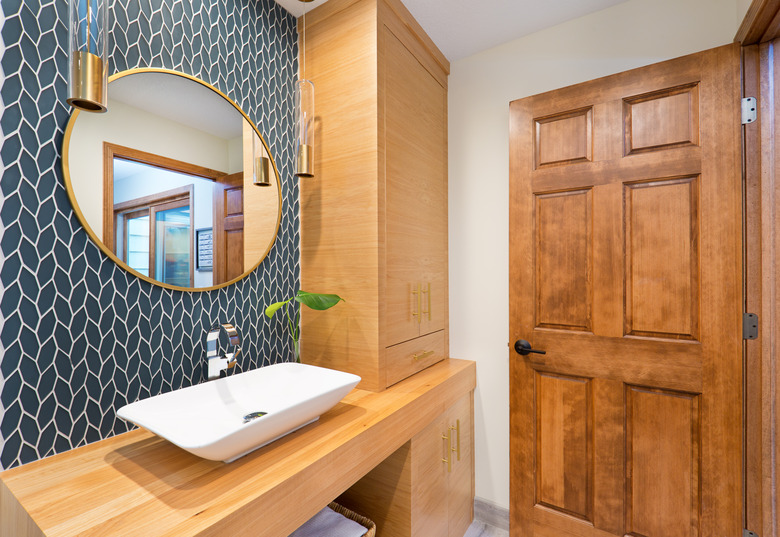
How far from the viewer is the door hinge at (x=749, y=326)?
1397mm

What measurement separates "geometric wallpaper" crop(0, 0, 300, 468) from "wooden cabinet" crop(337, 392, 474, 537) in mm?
825

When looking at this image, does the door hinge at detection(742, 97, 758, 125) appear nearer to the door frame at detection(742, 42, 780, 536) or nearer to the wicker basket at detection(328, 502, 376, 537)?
the door frame at detection(742, 42, 780, 536)

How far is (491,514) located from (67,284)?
2.15 metres

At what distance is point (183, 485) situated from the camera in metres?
0.90

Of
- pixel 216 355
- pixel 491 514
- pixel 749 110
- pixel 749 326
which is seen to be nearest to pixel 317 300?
pixel 216 355

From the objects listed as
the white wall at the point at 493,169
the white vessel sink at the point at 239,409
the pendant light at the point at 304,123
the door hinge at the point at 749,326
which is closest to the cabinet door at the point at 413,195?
the white wall at the point at 493,169

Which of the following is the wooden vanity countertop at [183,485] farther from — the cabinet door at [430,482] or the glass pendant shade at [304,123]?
the glass pendant shade at [304,123]

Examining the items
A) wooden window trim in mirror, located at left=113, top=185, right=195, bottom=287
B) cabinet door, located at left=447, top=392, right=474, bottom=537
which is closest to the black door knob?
cabinet door, located at left=447, top=392, right=474, bottom=537

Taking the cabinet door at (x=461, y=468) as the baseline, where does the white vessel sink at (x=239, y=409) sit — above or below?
above

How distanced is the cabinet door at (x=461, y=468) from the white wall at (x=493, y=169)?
2.8 inches

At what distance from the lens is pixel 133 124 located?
1209 millimetres

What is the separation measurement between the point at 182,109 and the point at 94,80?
505mm

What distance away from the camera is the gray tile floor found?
6.32 ft

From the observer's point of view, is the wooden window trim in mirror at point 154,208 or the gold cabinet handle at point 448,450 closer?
the wooden window trim in mirror at point 154,208
